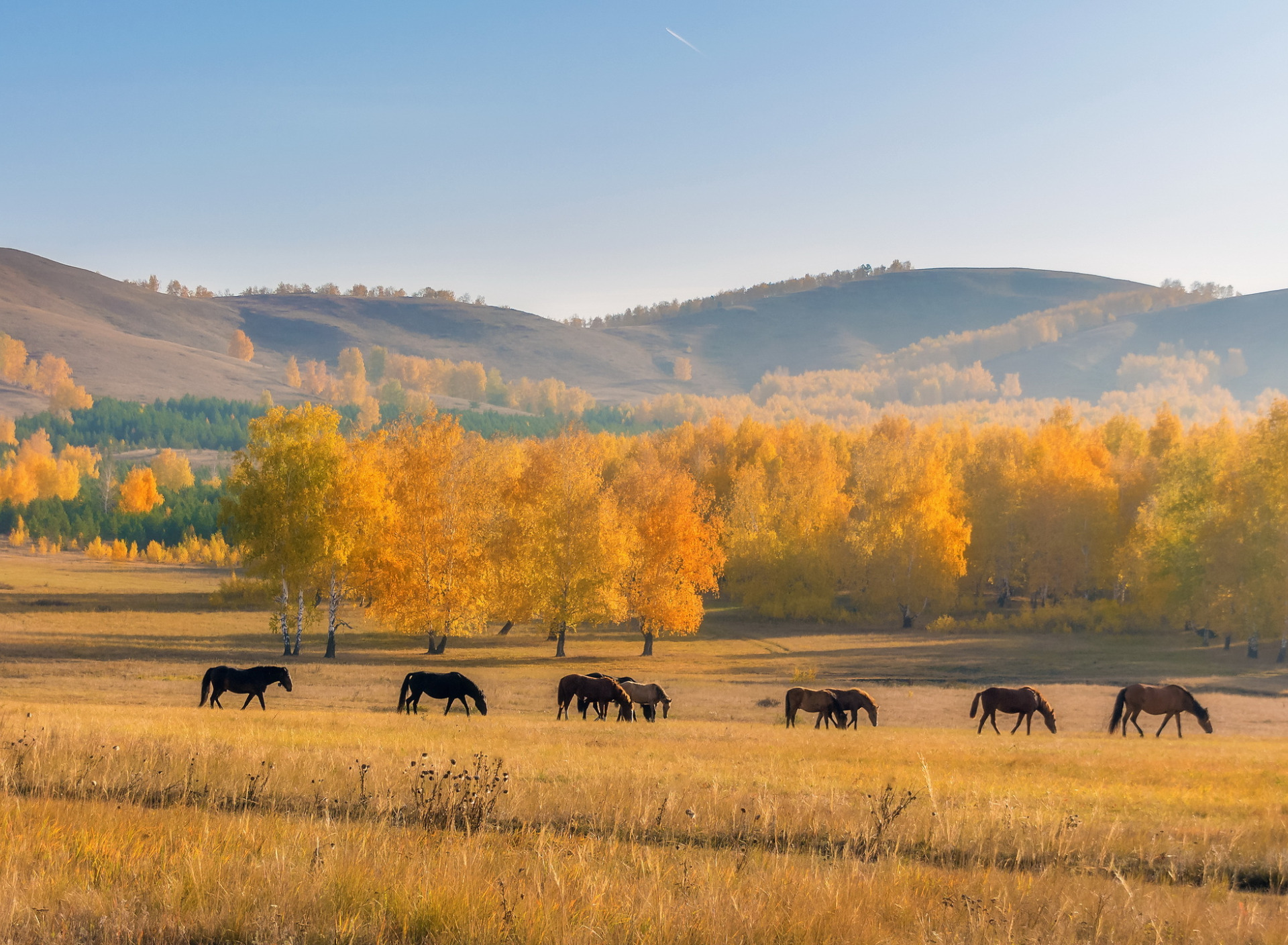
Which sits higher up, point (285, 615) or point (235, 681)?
point (235, 681)

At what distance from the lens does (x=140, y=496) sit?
156250 mm

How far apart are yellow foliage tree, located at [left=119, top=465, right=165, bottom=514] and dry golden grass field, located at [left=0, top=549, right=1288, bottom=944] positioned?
142 meters

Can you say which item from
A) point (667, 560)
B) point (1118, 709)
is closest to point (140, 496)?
point (667, 560)

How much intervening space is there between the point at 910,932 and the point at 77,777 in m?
10.8

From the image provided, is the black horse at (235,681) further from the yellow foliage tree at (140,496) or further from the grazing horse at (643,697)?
the yellow foliage tree at (140,496)

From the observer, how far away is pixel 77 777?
12211 millimetres

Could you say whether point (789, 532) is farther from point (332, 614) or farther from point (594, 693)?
point (594, 693)

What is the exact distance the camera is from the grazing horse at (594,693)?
3222 centimetres

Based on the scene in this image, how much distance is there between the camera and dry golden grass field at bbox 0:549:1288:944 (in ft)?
21.9

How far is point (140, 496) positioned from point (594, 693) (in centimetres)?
14879

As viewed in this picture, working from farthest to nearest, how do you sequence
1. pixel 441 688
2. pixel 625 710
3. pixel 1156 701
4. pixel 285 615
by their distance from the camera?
pixel 285 615 → pixel 1156 701 → pixel 625 710 → pixel 441 688

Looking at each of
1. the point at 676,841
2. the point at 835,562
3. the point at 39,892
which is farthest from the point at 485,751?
the point at 835,562

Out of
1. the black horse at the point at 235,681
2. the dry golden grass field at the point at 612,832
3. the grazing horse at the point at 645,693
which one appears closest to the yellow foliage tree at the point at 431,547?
the black horse at the point at 235,681

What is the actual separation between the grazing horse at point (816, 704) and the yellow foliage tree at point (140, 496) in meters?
146
